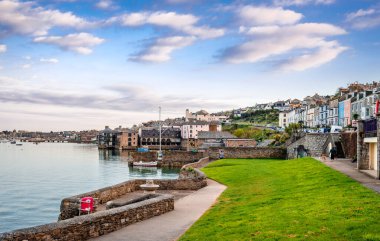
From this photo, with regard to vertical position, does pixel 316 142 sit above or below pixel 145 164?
above

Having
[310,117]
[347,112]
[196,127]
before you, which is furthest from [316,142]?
[196,127]

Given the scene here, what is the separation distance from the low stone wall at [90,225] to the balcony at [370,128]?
16.9 meters

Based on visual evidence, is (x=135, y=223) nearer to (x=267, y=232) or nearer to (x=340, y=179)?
(x=267, y=232)

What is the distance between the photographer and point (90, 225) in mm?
14242

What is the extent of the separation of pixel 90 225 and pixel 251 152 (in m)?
61.0

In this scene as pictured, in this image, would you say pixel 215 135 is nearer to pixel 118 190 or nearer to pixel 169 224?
pixel 118 190

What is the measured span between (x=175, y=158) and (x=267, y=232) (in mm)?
79953

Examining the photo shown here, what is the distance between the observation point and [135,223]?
1692 centimetres

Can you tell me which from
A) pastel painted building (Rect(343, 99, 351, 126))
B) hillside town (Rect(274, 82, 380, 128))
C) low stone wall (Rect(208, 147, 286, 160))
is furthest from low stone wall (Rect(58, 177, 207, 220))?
pastel painted building (Rect(343, 99, 351, 126))

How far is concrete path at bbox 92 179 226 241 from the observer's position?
47.3 ft

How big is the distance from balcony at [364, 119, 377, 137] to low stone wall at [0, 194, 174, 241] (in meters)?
16.9

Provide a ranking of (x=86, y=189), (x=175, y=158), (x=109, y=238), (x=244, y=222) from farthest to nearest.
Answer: (x=175, y=158) < (x=86, y=189) < (x=244, y=222) < (x=109, y=238)

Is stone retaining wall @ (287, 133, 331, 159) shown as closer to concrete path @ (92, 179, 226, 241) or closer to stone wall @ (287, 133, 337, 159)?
stone wall @ (287, 133, 337, 159)

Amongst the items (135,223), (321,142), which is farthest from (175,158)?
(135,223)
